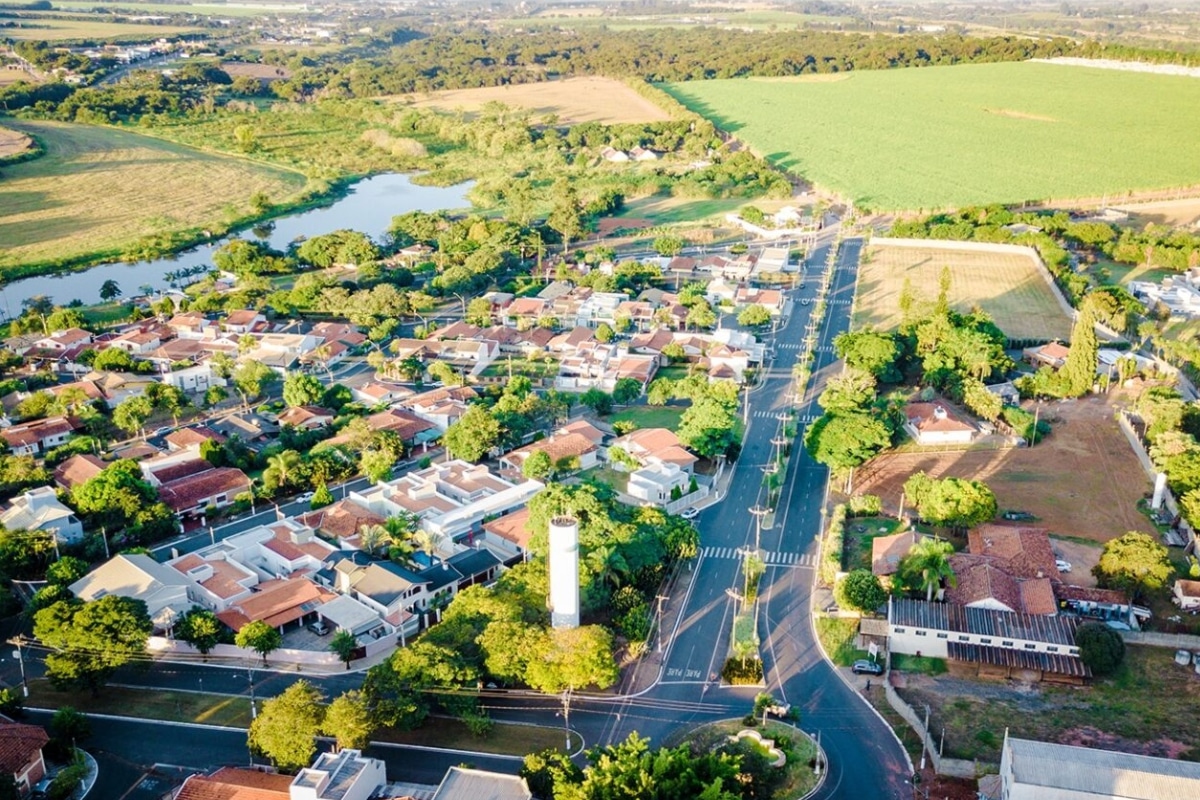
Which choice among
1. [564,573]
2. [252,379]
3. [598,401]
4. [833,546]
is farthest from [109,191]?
[833,546]

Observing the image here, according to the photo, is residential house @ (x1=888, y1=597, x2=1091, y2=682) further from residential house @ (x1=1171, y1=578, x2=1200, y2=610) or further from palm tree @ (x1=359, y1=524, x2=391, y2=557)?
palm tree @ (x1=359, y1=524, x2=391, y2=557)

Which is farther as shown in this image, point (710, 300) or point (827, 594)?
point (710, 300)

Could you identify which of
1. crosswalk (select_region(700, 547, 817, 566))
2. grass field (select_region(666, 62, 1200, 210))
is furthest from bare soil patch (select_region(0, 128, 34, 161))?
crosswalk (select_region(700, 547, 817, 566))

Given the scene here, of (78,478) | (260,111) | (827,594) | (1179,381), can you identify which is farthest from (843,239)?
(260,111)

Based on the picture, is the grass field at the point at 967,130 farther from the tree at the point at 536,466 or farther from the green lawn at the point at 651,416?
the tree at the point at 536,466

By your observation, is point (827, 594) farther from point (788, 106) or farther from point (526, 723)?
point (788, 106)

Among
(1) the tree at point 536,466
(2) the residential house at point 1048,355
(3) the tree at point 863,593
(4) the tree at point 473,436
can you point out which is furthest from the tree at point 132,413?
(2) the residential house at point 1048,355
